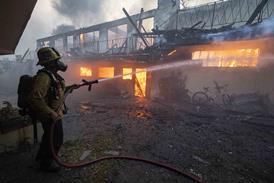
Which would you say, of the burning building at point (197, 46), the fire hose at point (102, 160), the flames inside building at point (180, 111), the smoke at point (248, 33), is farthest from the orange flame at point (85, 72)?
the fire hose at point (102, 160)

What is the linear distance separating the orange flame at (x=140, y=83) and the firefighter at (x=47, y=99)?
10804 mm

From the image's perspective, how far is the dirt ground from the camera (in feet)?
12.7

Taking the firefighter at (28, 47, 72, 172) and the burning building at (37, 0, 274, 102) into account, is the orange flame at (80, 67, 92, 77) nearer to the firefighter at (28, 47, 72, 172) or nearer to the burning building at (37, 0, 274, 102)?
the burning building at (37, 0, 274, 102)

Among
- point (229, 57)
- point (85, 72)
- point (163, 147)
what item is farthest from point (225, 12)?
point (163, 147)

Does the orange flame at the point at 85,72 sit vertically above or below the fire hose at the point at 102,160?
above

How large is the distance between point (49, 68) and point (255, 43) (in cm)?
1108

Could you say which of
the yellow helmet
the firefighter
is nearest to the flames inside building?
the firefighter

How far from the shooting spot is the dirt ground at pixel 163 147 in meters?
3.88

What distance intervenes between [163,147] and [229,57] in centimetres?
929

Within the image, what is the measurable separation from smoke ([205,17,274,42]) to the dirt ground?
391 cm

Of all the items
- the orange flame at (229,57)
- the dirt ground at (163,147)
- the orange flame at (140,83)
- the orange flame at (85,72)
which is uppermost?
the orange flame at (229,57)

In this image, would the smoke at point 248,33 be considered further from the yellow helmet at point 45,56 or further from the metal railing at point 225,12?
the yellow helmet at point 45,56

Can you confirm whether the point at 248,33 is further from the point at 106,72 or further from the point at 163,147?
the point at 106,72

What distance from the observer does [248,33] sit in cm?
974
